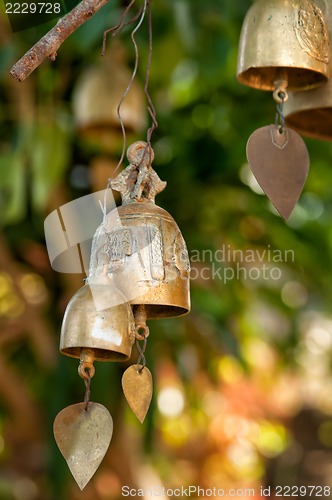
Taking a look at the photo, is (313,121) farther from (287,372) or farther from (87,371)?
(287,372)

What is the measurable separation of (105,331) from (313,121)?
0.54 m

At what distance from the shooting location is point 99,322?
103cm

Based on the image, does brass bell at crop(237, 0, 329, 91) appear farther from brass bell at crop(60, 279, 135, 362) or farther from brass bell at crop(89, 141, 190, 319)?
brass bell at crop(60, 279, 135, 362)

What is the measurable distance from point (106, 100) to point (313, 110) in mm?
1111

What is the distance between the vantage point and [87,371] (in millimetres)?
1057

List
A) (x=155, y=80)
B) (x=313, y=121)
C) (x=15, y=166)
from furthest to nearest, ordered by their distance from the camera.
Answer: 1. (x=155, y=80)
2. (x=15, y=166)
3. (x=313, y=121)

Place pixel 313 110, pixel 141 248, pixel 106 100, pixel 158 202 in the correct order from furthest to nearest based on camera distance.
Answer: pixel 158 202
pixel 106 100
pixel 313 110
pixel 141 248

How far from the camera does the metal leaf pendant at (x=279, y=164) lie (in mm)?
1108

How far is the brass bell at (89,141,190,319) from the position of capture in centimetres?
108

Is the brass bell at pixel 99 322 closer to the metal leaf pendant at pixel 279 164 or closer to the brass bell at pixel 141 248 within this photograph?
the brass bell at pixel 141 248

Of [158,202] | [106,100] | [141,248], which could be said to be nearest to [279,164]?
[141,248]

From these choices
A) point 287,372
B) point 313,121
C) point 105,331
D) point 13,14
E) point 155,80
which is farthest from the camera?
point 287,372

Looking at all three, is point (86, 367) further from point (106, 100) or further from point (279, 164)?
point (106, 100)

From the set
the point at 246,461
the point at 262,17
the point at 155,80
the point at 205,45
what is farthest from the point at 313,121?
the point at 246,461
